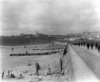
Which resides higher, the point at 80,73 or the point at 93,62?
the point at 80,73

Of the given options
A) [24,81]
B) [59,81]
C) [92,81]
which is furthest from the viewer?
[24,81]

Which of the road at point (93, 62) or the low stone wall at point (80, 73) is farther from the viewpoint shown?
the road at point (93, 62)

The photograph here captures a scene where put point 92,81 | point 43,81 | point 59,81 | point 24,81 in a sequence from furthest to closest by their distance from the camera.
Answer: point 24,81 → point 43,81 → point 59,81 → point 92,81

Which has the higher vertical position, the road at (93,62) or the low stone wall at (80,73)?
the low stone wall at (80,73)

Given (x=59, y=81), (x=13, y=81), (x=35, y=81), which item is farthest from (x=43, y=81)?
(x=13, y=81)

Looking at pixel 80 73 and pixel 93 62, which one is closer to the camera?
pixel 80 73

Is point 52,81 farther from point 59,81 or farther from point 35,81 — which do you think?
point 35,81

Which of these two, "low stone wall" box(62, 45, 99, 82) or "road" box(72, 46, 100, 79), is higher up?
"low stone wall" box(62, 45, 99, 82)

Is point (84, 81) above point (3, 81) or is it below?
above

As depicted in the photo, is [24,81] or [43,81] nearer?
[43,81]

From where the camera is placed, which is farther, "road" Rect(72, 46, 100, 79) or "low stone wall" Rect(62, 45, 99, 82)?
"road" Rect(72, 46, 100, 79)

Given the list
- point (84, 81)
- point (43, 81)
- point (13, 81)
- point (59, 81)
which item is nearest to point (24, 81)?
point (13, 81)
